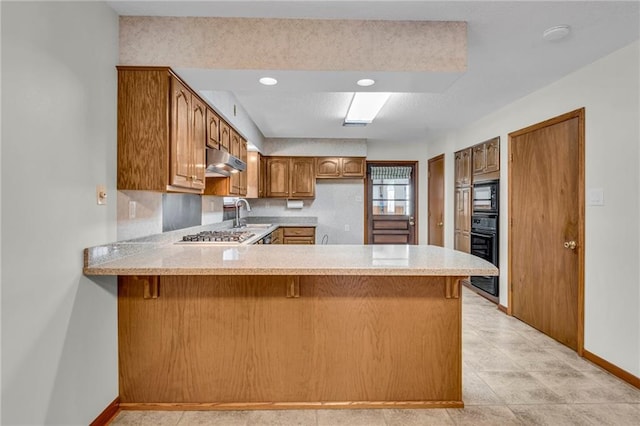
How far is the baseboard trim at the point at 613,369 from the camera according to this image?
2.38 meters

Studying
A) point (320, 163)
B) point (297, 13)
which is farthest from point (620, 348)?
point (320, 163)

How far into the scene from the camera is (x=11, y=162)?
1.33 metres

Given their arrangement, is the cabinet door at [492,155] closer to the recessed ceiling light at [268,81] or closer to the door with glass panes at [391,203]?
the door with glass panes at [391,203]

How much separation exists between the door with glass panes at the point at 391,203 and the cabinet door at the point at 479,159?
1.94 m

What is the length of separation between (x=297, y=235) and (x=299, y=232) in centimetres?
6

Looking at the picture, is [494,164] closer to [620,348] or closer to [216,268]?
[620,348]

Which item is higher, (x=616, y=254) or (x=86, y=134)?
(x=86, y=134)

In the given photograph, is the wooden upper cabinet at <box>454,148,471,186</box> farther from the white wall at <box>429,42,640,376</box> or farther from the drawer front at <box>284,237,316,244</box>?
the drawer front at <box>284,237,316,244</box>

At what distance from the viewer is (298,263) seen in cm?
189

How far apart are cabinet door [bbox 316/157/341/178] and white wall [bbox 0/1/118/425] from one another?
4251 millimetres

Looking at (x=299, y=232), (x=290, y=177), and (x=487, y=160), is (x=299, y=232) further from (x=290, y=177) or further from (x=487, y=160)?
(x=487, y=160)

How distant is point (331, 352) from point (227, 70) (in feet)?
6.26

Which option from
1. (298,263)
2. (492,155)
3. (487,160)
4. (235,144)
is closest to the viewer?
(298,263)

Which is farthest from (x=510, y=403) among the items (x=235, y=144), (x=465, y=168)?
(x=465, y=168)
